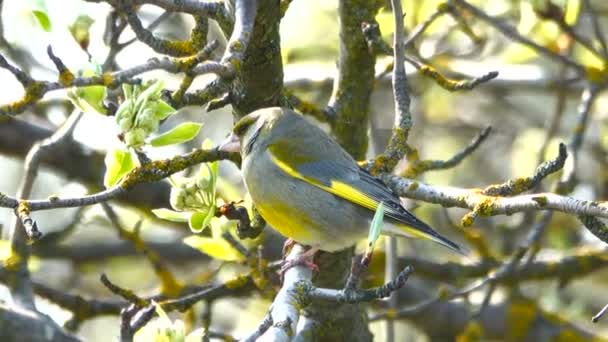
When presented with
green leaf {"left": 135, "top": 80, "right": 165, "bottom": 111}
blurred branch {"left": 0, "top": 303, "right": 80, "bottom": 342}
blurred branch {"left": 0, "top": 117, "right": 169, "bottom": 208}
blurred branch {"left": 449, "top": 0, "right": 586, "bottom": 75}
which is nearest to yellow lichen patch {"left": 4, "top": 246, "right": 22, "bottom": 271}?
blurred branch {"left": 0, "top": 303, "right": 80, "bottom": 342}

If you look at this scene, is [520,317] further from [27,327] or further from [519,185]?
[27,327]

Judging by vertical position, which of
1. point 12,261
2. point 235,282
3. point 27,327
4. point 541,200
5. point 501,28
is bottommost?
point 27,327

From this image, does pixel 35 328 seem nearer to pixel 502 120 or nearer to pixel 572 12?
pixel 572 12

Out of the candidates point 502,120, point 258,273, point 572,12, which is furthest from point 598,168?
point 258,273

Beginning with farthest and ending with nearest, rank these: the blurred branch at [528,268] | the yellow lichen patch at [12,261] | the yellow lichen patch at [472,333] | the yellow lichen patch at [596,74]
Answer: the blurred branch at [528,268], the yellow lichen patch at [596,74], the yellow lichen patch at [472,333], the yellow lichen patch at [12,261]

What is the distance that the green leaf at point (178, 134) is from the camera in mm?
3131

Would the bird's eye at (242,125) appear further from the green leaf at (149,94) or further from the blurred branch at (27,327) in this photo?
the blurred branch at (27,327)

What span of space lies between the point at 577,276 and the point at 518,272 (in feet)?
1.36

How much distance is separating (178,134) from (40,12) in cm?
56

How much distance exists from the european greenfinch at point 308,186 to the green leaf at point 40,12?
42.1 inches

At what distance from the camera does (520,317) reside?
580 centimetres

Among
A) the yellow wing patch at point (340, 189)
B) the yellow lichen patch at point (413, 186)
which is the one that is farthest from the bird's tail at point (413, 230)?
the yellow lichen patch at point (413, 186)

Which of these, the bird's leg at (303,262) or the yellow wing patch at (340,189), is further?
the yellow wing patch at (340,189)

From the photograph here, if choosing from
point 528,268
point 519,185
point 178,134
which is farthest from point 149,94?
point 528,268
